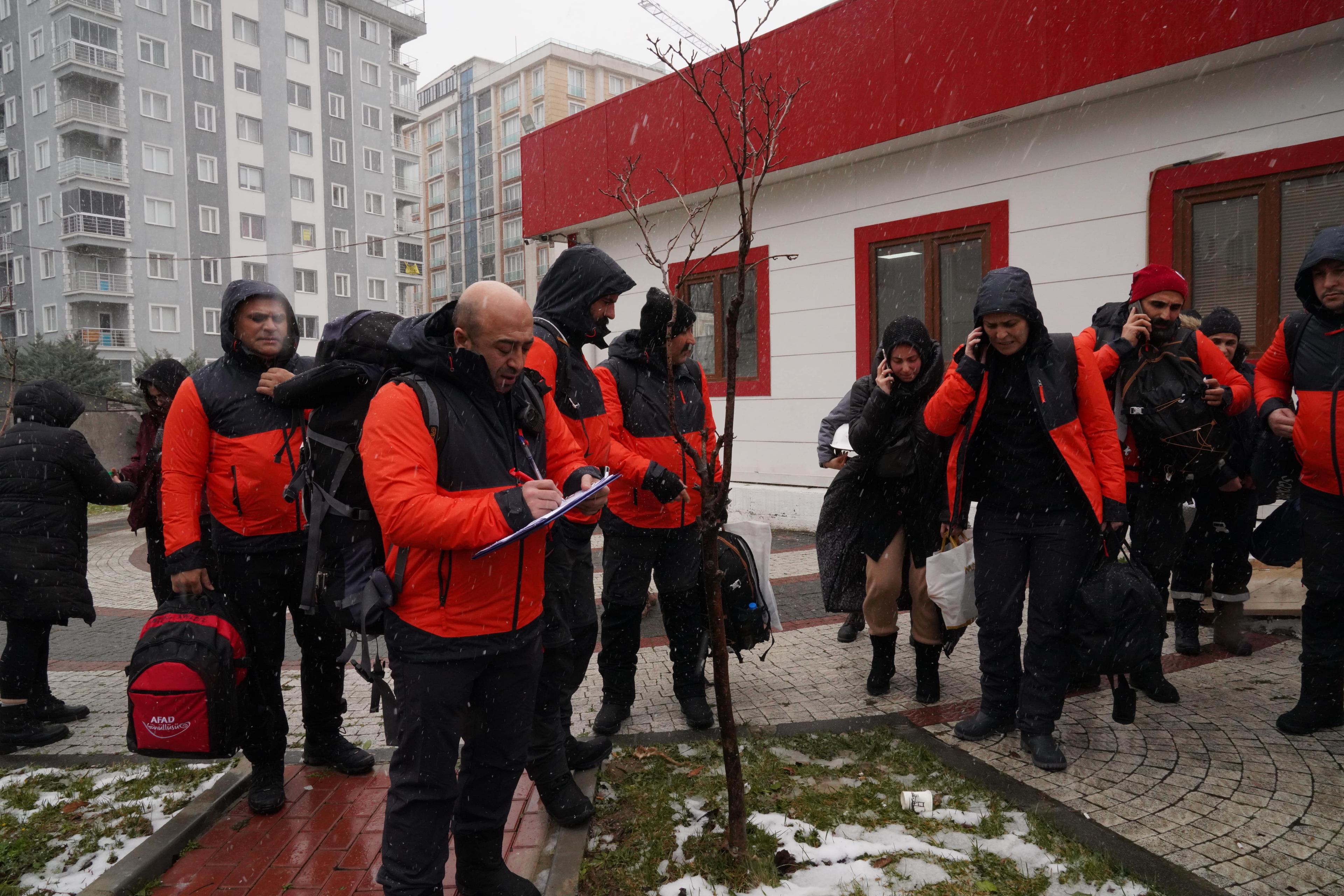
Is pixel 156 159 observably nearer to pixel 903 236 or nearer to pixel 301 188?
pixel 301 188

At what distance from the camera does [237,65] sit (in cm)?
4606

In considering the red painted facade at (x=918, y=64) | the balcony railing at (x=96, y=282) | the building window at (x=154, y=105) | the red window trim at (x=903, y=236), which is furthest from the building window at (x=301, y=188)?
the red window trim at (x=903, y=236)

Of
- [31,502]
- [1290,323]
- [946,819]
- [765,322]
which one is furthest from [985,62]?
[31,502]

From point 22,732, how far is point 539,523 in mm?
4117

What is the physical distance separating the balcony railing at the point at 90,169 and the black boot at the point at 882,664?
49785mm

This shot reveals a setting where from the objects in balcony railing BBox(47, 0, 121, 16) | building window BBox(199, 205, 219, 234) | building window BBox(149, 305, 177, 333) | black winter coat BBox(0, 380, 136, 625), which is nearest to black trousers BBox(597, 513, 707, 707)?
black winter coat BBox(0, 380, 136, 625)

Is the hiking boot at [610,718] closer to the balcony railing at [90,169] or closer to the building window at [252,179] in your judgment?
the balcony railing at [90,169]

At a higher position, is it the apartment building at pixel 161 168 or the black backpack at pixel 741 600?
the apartment building at pixel 161 168

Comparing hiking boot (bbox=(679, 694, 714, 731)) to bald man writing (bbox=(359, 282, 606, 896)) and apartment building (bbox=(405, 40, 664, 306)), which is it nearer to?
bald man writing (bbox=(359, 282, 606, 896))

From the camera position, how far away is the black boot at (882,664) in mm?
4648

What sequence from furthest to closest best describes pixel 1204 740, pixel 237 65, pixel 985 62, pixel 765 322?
pixel 237 65
pixel 765 322
pixel 985 62
pixel 1204 740

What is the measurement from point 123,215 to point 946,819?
51.1m

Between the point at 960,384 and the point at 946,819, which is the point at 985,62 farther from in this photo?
the point at 946,819

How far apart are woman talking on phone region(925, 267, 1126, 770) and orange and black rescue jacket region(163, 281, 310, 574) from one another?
290 centimetres
